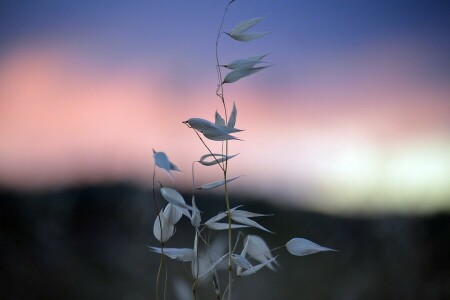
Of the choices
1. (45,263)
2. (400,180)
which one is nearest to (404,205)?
(400,180)

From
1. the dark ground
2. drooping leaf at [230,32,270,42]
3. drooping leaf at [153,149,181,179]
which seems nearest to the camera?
drooping leaf at [153,149,181,179]

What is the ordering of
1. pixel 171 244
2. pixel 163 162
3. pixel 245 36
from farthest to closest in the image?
pixel 171 244 < pixel 245 36 < pixel 163 162

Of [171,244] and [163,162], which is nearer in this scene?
[163,162]

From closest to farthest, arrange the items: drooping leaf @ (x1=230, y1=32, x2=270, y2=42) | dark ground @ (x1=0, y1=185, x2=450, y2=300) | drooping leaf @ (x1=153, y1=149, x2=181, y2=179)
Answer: drooping leaf @ (x1=153, y1=149, x2=181, y2=179) → drooping leaf @ (x1=230, y1=32, x2=270, y2=42) → dark ground @ (x1=0, y1=185, x2=450, y2=300)

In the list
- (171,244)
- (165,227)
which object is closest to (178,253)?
(165,227)

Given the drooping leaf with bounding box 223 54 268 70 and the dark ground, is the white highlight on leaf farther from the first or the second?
the dark ground

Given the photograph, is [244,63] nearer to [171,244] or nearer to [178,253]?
[178,253]

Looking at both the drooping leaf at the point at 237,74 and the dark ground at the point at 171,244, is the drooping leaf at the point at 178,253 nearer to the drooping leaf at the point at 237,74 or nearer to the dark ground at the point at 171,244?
the drooping leaf at the point at 237,74

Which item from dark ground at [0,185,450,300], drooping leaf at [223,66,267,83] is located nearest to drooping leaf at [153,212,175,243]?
drooping leaf at [223,66,267,83]
